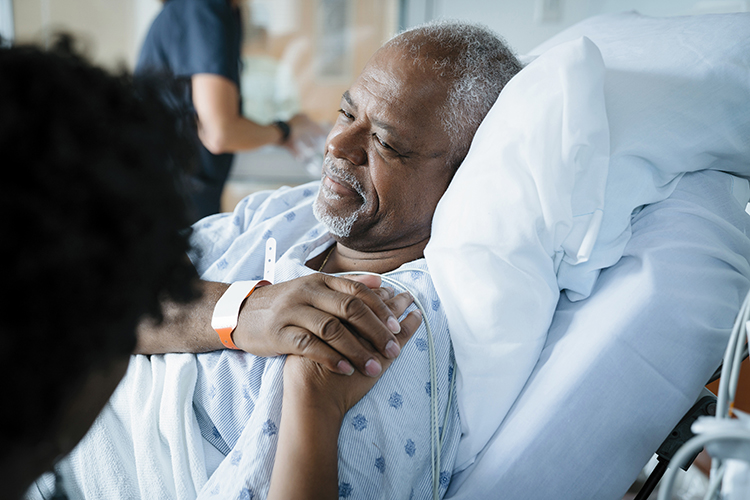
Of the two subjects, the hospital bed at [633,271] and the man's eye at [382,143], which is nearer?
the hospital bed at [633,271]

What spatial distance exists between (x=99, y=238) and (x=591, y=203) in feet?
2.37

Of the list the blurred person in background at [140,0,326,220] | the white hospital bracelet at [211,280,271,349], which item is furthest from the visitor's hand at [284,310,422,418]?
the blurred person in background at [140,0,326,220]

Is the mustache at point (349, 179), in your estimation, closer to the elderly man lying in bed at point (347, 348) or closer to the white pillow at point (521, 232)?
the elderly man lying in bed at point (347, 348)

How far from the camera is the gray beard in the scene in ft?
3.56

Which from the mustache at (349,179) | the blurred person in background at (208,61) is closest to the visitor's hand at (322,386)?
the mustache at (349,179)

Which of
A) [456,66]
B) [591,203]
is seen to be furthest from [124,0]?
[591,203]

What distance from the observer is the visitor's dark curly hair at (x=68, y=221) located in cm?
36

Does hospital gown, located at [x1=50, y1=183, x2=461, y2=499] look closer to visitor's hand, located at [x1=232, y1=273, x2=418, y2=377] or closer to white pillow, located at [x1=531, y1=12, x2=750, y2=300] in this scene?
visitor's hand, located at [x1=232, y1=273, x2=418, y2=377]

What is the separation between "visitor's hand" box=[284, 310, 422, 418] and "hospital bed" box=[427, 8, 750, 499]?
7.4 inches

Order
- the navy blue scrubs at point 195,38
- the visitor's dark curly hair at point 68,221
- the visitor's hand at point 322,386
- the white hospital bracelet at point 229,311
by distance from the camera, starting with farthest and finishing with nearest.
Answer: the navy blue scrubs at point 195,38 < the white hospital bracelet at point 229,311 < the visitor's hand at point 322,386 < the visitor's dark curly hair at point 68,221

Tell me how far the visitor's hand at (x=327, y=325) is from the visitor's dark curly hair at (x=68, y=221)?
334 mm

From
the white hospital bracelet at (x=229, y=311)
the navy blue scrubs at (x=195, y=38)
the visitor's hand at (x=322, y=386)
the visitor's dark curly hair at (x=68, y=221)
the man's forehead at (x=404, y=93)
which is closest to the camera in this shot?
the visitor's dark curly hair at (x=68, y=221)

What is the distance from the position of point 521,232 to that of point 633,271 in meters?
0.18

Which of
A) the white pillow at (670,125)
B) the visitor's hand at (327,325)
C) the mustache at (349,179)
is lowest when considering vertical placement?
the visitor's hand at (327,325)
